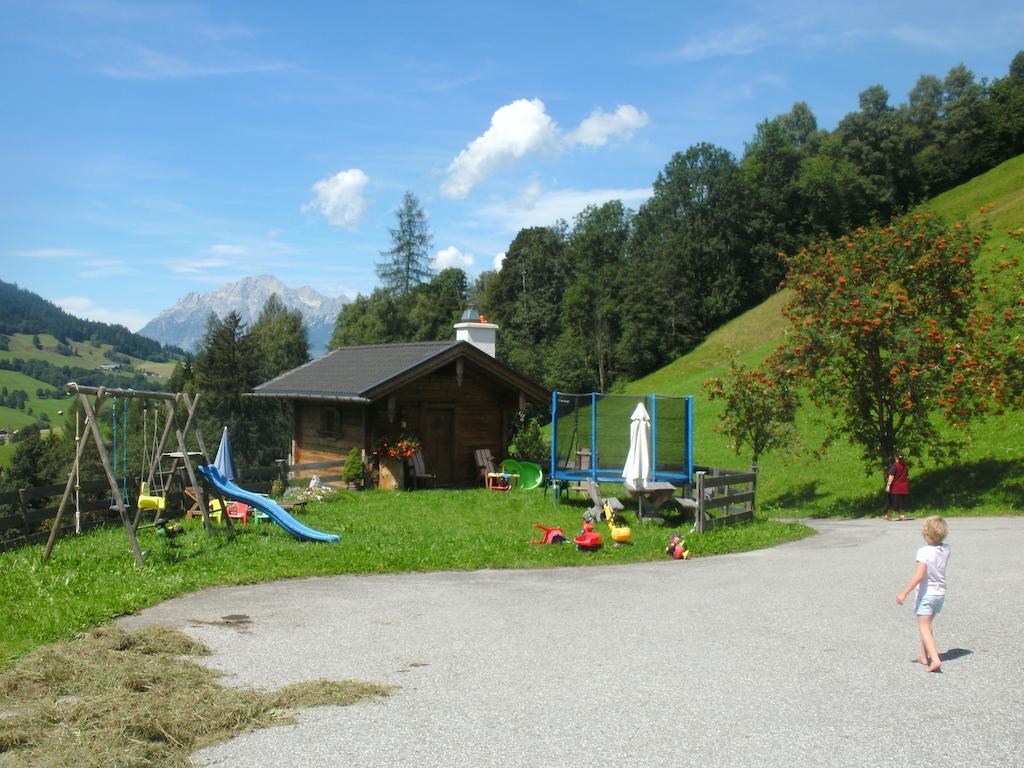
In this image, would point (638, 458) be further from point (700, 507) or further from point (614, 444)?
point (614, 444)

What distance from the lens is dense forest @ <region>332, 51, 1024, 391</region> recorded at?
6694cm

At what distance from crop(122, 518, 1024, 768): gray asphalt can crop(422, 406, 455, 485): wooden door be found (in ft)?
40.3

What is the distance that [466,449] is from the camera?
2466 centimetres

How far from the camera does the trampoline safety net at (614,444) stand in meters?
17.6

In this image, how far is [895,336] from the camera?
19000 mm

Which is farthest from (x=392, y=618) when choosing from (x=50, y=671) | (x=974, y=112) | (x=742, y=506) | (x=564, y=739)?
(x=974, y=112)

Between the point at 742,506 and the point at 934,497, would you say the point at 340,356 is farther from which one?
the point at 934,497

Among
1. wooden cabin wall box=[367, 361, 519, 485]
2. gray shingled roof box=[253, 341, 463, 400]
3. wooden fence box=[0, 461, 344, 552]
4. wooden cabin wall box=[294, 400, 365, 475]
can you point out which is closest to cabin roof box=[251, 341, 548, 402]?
gray shingled roof box=[253, 341, 463, 400]

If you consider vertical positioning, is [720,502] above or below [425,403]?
below

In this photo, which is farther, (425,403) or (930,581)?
(425,403)

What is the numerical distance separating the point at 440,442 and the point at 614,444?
5.61 m

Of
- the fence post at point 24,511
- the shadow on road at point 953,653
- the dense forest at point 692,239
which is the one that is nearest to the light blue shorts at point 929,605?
the shadow on road at point 953,653

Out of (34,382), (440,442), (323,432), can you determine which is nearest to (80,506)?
(323,432)

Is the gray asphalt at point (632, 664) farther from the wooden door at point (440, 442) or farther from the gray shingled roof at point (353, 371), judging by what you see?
the wooden door at point (440, 442)
